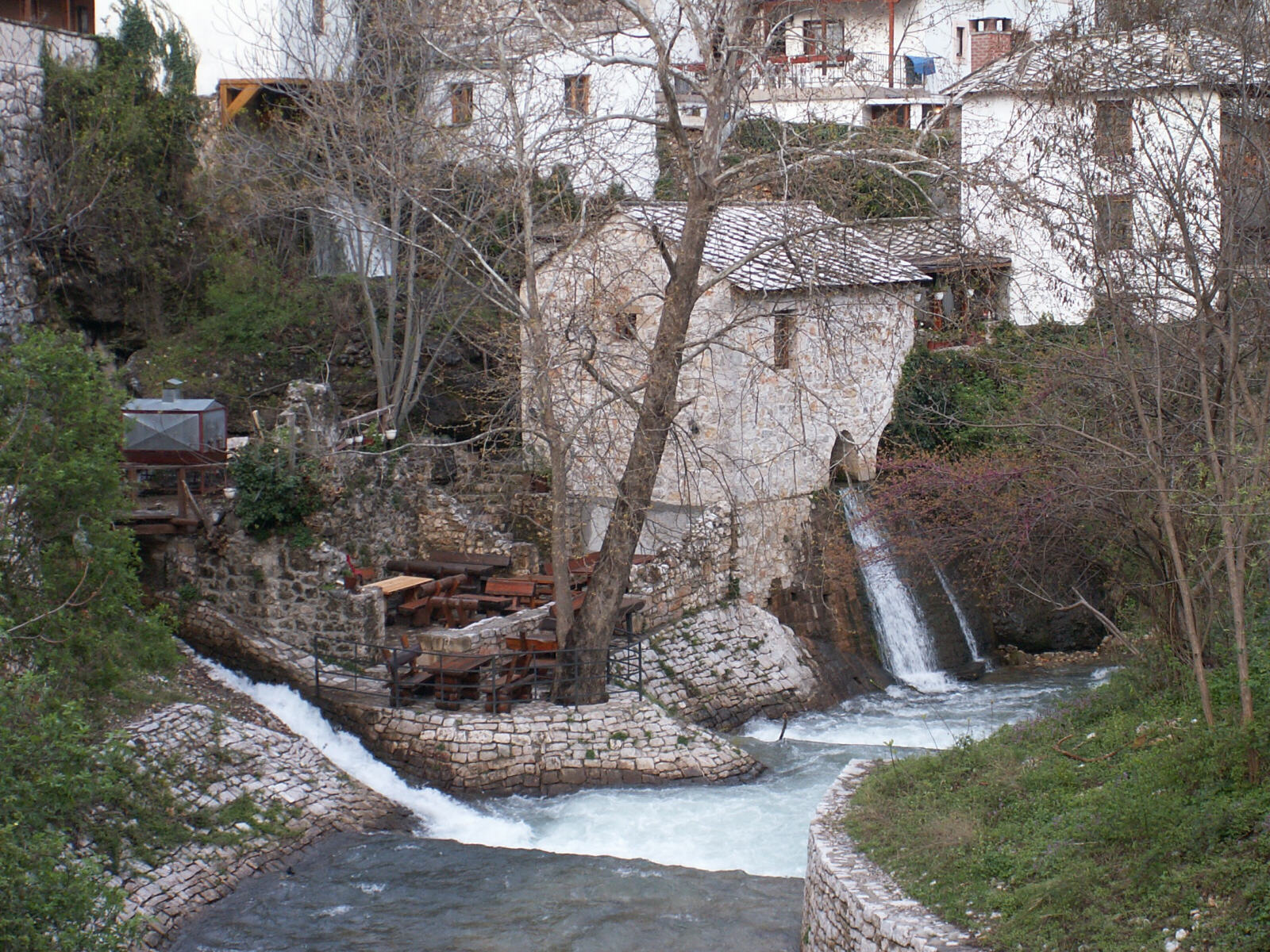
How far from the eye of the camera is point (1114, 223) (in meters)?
10.6

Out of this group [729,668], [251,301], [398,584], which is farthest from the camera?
[251,301]

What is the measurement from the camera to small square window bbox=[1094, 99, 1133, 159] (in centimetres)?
1102

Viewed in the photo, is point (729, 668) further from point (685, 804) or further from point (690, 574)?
point (685, 804)

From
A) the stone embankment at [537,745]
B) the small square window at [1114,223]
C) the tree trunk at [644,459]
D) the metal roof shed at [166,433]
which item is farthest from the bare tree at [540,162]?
the metal roof shed at [166,433]

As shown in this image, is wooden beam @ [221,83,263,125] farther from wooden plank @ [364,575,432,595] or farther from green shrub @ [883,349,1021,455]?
green shrub @ [883,349,1021,455]

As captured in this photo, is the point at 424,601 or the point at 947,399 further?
the point at 947,399

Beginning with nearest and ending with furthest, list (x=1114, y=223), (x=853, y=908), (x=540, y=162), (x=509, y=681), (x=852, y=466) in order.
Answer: (x=853, y=908) < (x=1114, y=223) < (x=509, y=681) < (x=540, y=162) < (x=852, y=466)

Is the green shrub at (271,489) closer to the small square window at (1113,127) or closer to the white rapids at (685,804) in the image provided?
the white rapids at (685,804)

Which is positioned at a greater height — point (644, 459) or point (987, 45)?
point (987, 45)

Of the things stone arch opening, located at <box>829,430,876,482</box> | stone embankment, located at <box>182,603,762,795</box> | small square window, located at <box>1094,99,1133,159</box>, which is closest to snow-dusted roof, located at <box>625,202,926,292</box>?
small square window, located at <box>1094,99,1133,159</box>

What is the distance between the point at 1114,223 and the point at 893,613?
33.2ft

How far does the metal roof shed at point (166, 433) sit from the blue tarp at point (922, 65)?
741 inches

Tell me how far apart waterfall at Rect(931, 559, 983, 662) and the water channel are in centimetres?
418

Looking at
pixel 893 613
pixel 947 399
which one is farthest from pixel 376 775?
pixel 947 399
